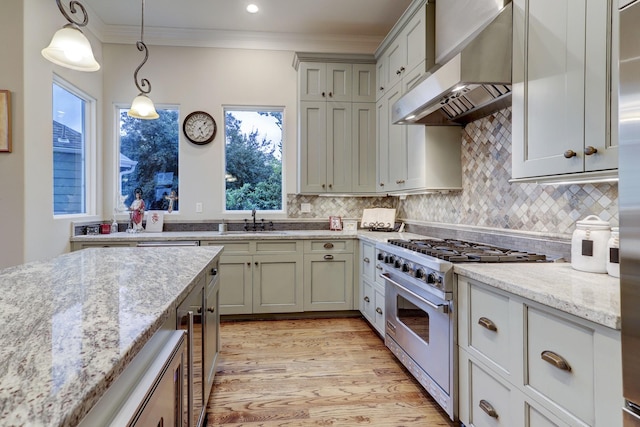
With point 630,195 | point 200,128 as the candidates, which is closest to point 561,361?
point 630,195

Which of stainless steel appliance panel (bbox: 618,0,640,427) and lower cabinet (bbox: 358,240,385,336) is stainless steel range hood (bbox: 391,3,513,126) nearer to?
stainless steel appliance panel (bbox: 618,0,640,427)

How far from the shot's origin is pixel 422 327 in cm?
212

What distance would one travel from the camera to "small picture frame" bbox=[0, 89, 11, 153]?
100 inches

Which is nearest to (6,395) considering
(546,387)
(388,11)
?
(546,387)

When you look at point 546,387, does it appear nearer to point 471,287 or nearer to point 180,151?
point 471,287

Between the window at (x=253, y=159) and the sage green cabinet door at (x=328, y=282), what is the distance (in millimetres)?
980

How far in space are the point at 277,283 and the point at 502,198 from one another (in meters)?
2.20

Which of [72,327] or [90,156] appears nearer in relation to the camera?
[72,327]

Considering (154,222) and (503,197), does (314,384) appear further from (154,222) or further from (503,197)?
(154,222)

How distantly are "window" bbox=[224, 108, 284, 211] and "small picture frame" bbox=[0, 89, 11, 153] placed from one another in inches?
77.0

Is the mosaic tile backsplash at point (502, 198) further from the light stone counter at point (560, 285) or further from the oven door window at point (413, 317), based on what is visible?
the oven door window at point (413, 317)

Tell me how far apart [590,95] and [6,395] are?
1.82 m

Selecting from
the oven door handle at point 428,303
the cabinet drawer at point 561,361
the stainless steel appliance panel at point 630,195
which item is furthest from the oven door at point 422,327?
the stainless steel appliance panel at point 630,195

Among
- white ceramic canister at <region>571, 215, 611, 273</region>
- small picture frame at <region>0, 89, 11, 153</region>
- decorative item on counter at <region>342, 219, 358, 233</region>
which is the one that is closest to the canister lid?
white ceramic canister at <region>571, 215, 611, 273</region>
